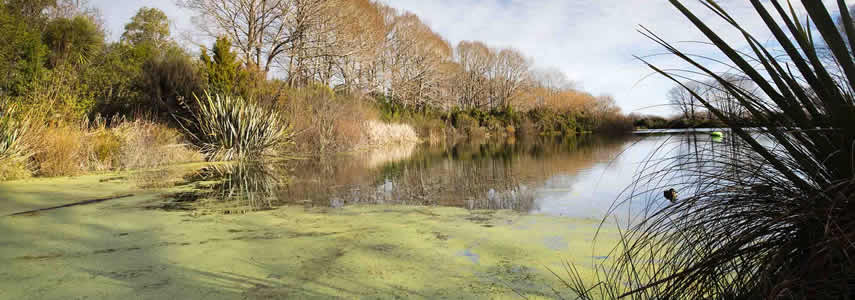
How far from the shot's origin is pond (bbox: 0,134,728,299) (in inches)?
81.7

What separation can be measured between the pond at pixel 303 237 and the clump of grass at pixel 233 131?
318 cm

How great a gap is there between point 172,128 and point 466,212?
870 cm

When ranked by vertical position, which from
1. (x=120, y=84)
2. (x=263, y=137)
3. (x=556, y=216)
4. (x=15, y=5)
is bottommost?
(x=556, y=216)

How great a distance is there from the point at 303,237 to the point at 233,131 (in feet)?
22.2

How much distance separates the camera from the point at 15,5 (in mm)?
13516

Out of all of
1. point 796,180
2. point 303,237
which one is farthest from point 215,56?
point 796,180

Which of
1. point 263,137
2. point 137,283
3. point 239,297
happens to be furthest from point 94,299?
point 263,137

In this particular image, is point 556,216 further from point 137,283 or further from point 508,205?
point 137,283

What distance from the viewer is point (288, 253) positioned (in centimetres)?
264

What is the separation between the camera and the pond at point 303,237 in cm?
208

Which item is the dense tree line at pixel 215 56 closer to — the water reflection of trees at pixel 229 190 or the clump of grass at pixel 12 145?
the clump of grass at pixel 12 145

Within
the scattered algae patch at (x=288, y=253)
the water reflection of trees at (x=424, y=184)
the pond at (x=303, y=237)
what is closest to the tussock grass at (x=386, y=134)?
the water reflection of trees at (x=424, y=184)

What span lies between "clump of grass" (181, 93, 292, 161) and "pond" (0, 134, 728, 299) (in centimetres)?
318

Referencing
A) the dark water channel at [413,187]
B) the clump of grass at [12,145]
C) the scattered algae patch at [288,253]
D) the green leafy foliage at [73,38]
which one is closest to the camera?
the scattered algae patch at [288,253]
